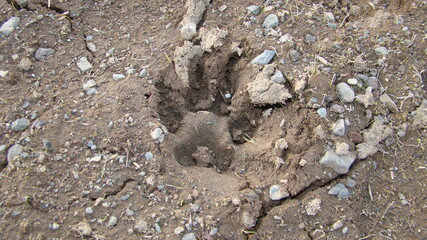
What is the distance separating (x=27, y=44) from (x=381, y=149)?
2.58 m

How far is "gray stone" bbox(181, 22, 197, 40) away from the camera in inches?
110

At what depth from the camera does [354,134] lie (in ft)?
7.88

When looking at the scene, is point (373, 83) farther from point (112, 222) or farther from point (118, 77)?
point (112, 222)

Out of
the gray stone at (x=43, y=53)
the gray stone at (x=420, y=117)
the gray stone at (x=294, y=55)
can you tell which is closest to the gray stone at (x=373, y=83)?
the gray stone at (x=420, y=117)

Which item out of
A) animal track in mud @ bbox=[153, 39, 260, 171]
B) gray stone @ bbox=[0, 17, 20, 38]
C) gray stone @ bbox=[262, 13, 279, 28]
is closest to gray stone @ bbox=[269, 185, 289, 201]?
animal track in mud @ bbox=[153, 39, 260, 171]

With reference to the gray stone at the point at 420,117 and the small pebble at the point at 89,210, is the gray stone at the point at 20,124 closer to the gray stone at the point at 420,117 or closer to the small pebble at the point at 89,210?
the small pebble at the point at 89,210

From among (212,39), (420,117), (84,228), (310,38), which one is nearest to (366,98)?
(420,117)

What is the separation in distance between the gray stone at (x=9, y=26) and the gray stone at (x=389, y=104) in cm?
271

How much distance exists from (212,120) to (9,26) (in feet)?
5.52

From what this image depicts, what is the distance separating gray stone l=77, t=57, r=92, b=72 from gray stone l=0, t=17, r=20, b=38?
0.57 m

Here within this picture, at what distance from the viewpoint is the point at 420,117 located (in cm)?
245

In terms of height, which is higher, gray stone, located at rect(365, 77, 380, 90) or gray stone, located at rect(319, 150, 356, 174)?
gray stone, located at rect(365, 77, 380, 90)

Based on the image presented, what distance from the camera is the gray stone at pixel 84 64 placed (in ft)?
8.80

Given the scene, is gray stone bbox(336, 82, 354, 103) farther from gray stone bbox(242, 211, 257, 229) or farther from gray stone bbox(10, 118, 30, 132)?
gray stone bbox(10, 118, 30, 132)
